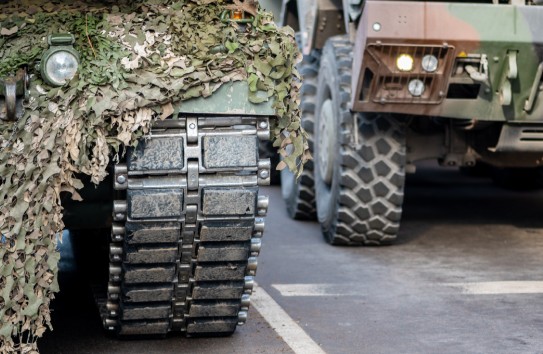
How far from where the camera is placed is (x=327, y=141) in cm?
999

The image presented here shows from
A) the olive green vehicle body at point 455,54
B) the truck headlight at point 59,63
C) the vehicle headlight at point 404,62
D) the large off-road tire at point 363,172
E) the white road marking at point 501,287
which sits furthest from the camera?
the large off-road tire at point 363,172

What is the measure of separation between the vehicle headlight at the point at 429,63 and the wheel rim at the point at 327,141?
5.06ft

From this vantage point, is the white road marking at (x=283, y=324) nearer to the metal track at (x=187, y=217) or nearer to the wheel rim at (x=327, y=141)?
the metal track at (x=187, y=217)

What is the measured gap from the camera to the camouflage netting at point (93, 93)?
5422mm

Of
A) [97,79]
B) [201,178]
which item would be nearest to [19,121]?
[97,79]

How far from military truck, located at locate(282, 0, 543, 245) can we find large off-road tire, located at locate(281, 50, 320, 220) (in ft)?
0.19

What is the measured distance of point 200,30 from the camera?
5.82m

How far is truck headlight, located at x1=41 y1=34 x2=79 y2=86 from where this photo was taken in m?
5.54

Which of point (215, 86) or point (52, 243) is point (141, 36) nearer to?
point (215, 86)

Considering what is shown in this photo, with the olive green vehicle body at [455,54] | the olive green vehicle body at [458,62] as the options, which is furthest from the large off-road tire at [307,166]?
the olive green vehicle body at [455,54]

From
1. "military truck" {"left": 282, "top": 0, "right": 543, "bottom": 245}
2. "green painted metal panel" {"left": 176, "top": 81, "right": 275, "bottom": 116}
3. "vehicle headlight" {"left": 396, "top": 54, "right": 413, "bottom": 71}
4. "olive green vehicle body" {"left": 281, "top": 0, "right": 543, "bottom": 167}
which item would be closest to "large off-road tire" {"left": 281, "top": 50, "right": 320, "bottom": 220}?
"military truck" {"left": 282, "top": 0, "right": 543, "bottom": 245}

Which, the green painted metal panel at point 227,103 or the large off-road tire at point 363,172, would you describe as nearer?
the green painted metal panel at point 227,103

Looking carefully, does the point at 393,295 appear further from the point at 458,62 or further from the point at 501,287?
the point at 458,62

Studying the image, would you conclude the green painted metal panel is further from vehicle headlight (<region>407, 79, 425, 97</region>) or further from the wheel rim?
the wheel rim
